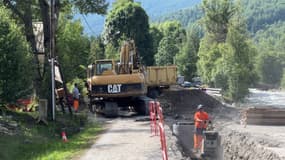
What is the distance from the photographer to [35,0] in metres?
28.7

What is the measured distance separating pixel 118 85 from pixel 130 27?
5220 cm

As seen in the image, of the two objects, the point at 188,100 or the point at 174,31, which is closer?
the point at 188,100

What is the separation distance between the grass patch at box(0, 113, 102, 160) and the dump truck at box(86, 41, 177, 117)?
531cm

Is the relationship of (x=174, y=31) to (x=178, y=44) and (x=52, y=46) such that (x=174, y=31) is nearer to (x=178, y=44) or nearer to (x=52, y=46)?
(x=178, y=44)

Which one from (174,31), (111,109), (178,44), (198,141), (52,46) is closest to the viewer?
(198,141)

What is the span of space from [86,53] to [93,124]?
27952 millimetres

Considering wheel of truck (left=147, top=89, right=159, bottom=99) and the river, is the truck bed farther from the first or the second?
the river

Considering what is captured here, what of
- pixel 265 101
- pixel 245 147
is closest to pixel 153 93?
pixel 245 147

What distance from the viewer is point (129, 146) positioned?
61.7ft

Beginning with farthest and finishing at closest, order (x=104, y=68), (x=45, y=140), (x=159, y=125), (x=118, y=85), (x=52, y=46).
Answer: (x=104, y=68)
(x=118, y=85)
(x=52, y=46)
(x=45, y=140)
(x=159, y=125)

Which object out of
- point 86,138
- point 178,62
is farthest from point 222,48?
point 86,138

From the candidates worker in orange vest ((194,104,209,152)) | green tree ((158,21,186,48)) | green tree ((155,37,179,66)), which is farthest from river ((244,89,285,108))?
worker in orange vest ((194,104,209,152))

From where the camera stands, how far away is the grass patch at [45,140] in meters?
17.3

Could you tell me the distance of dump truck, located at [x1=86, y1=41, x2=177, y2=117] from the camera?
32.5 m
